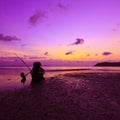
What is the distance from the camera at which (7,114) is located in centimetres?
1167

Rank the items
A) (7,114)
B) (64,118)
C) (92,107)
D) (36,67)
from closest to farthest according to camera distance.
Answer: (64,118)
(7,114)
(92,107)
(36,67)

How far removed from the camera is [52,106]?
14.1 m

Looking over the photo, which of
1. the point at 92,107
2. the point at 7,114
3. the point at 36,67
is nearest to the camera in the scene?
the point at 7,114

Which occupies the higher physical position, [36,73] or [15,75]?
[36,73]

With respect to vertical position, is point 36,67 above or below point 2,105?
above

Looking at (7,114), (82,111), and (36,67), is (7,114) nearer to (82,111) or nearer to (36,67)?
(82,111)

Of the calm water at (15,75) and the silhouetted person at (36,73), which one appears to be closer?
the calm water at (15,75)

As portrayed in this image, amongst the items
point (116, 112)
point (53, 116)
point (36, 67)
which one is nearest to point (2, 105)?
point (53, 116)

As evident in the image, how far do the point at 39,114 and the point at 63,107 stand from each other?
240 centimetres

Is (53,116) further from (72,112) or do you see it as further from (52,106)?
(52,106)

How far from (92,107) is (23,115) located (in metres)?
4.88

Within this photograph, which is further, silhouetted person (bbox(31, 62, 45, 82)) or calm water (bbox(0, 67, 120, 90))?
silhouetted person (bbox(31, 62, 45, 82))

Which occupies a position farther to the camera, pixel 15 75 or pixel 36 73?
pixel 15 75

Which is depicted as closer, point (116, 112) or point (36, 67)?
point (116, 112)
